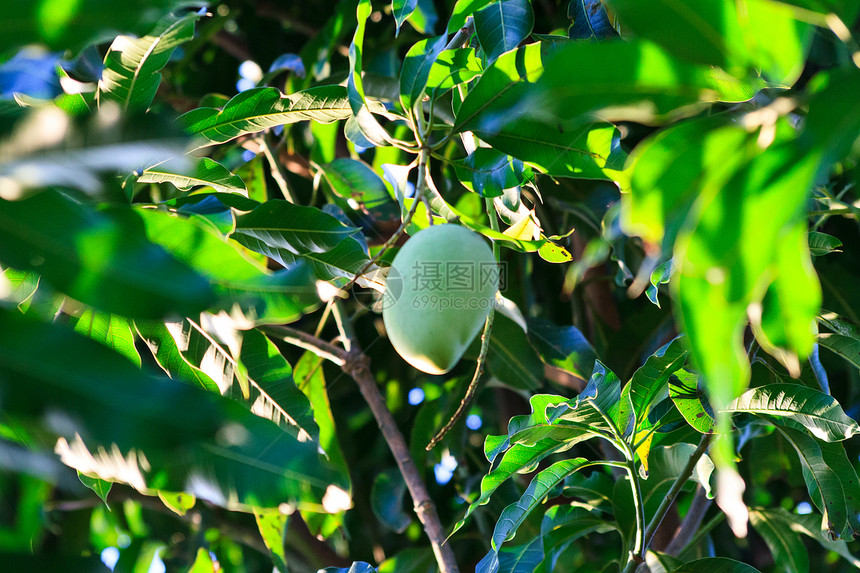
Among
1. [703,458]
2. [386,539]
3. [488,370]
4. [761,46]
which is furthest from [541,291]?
[761,46]

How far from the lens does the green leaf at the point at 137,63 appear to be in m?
0.79

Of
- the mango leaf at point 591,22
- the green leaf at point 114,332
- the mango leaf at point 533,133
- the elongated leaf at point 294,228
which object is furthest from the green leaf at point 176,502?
the mango leaf at point 591,22

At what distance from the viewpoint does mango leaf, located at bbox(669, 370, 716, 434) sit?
2.87ft

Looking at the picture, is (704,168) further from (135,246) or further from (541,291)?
(541,291)

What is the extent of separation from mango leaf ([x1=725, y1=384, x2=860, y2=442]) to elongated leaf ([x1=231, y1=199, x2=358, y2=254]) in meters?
0.48

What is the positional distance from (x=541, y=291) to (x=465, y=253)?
1.07 meters

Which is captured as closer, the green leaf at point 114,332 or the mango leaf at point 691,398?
the green leaf at point 114,332

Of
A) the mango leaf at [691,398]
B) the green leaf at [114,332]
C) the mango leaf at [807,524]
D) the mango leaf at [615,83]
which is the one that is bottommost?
the mango leaf at [807,524]

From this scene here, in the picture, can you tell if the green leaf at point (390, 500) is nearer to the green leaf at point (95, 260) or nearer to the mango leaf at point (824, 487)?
the mango leaf at point (824, 487)

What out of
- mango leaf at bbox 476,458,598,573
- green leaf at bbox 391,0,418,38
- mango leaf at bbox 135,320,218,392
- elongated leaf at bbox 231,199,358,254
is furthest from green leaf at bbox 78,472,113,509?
green leaf at bbox 391,0,418,38

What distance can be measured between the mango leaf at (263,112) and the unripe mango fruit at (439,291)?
216 mm

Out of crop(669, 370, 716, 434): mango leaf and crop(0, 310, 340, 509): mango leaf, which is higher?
crop(0, 310, 340, 509): mango leaf

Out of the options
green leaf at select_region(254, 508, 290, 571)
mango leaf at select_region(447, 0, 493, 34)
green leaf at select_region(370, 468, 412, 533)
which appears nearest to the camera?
mango leaf at select_region(447, 0, 493, 34)

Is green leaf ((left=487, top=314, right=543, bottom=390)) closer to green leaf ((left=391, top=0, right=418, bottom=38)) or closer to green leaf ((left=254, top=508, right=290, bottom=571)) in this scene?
green leaf ((left=254, top=508, right=290, bottom=571))
